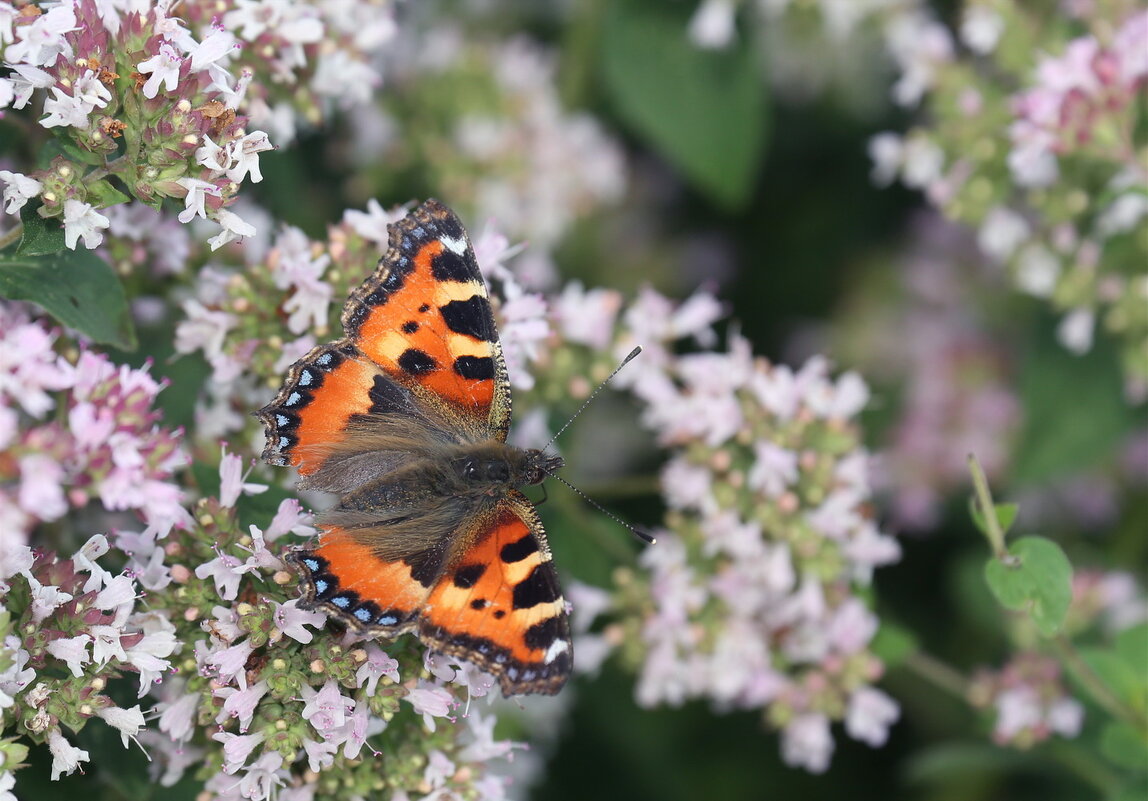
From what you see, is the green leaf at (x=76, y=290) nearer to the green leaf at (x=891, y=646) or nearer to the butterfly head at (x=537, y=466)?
the butterfly head at (x=537, y=466)

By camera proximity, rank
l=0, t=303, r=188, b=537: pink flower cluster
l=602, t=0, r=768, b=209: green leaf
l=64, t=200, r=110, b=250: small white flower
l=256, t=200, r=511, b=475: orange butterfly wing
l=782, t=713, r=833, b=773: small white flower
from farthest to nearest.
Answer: l=602, t=0, r=768, b=209: green leaf
l=782, t=713, r=833, b=773: small white flower
l=256, t=200, r=511, b=475: orange butterfly wing
l=64, t=200, r=110, b=250: small white flower
l=0, t=303, r=188, b=537: pink flower cluster

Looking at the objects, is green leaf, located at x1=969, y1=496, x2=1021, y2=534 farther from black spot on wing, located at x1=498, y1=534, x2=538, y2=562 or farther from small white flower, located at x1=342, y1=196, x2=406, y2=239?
small white flower, located at x1=342, y1=196, x2=406, y2=239

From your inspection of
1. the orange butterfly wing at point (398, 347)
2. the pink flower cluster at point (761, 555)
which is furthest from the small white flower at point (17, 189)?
the pink flower cluster at point (761, 555)

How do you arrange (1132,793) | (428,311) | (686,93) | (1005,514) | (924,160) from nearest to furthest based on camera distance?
(1005,514)
(428,311)
(1132,793)
(924,160)
(686,93)

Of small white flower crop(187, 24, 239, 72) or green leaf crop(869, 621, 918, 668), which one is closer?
small white flower crop(187, 24, 239, 72)

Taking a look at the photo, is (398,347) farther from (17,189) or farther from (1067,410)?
(1067,410)

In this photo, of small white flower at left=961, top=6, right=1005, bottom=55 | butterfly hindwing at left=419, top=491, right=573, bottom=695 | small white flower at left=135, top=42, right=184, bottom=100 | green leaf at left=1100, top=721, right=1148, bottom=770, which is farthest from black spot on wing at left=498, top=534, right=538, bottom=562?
small white flower at left=961, top=6, right=1005, bottom=55

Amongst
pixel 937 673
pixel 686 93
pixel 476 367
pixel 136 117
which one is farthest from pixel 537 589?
pixel 686 93
